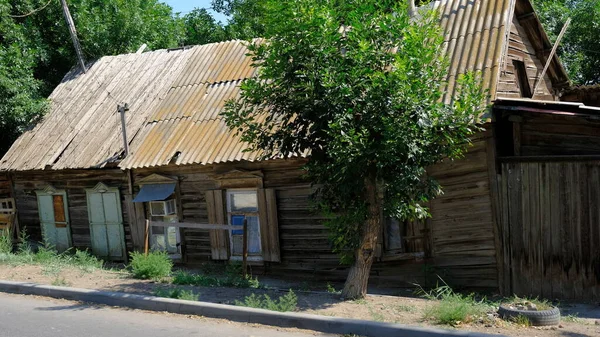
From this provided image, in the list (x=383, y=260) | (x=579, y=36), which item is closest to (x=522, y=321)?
(x=383, y=260)

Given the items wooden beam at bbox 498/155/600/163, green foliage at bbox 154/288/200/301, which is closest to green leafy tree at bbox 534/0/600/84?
wooden beam at bbox 498/155/600/163

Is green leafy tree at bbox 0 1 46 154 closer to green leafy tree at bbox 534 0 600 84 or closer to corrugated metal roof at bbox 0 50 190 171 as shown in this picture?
corrugated metal roof at bbox 0 50 190 171

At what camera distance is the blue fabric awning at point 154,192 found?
1212cm

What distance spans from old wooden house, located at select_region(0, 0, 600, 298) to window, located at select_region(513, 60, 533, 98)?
4cm

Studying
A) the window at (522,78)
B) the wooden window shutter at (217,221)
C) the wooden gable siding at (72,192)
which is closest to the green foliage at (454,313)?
the wooden window shutter at (217,221)

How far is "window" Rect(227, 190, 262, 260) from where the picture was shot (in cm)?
1163

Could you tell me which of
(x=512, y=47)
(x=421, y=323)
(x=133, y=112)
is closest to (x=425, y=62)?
(x=421, y=323)

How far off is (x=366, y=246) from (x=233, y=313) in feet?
6.59

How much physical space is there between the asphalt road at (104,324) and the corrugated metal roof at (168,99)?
3.67 m

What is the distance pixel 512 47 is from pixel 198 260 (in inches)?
319

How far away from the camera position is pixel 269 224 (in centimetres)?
1131

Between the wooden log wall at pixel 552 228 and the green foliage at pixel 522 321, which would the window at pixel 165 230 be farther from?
the green foliage at pixel 522 321

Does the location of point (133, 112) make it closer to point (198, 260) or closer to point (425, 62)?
point (198, 260)

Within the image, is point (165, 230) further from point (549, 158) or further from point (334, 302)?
point (549, 158)
